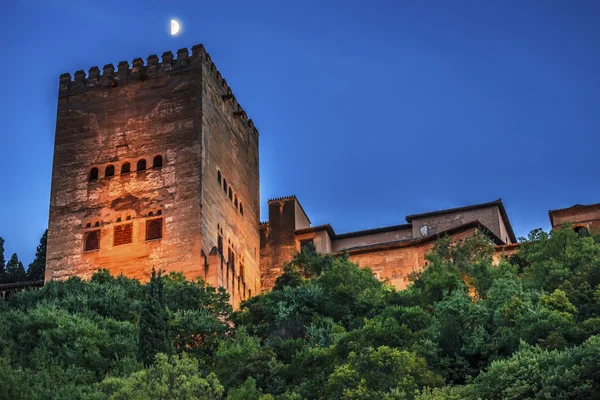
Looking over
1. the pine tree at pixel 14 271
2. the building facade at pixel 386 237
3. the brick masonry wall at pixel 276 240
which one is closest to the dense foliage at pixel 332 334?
the building facade at pixel 386 237

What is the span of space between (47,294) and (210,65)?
17.6 m

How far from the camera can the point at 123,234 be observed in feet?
175

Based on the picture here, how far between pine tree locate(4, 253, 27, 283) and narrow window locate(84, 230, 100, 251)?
653cm

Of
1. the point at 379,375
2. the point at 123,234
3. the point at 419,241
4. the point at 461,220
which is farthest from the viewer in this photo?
the point at 461,220

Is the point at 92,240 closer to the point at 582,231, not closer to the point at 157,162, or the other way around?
the point at 157,162

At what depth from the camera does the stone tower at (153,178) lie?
52531 mm

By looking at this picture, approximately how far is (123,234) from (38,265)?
29.1ft

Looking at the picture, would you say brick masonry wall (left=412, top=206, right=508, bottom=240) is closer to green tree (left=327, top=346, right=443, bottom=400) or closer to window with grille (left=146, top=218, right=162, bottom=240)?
window with grille (left=146, top=218, right=162, bottom=240)

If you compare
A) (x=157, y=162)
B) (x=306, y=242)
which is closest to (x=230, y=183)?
(x=157, y=162)

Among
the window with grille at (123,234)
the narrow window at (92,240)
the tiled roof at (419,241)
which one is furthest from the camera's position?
the narrow window at (92,240)

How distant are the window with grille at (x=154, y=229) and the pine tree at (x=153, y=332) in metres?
15.3

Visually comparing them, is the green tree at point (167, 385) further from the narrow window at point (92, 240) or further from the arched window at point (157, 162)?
the arched window at point (157, 162)

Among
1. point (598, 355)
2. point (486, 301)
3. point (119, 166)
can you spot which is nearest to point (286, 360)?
point (486, 301)

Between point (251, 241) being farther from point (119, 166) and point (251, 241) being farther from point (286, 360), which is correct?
point (286, 360)
